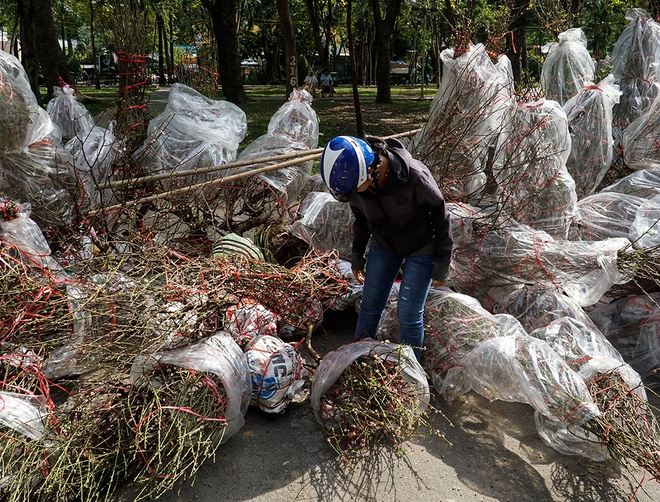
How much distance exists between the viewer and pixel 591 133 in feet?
13.0

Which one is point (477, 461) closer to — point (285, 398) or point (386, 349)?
point (386, 349)

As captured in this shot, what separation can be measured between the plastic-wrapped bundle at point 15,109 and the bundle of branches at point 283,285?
1487mm

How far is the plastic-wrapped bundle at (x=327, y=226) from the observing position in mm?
3695

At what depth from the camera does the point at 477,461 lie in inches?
99.1

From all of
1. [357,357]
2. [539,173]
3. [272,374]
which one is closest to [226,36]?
[539,173]

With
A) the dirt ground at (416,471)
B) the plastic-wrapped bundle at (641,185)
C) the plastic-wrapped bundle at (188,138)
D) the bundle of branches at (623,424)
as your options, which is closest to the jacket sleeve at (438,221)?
the dirt ground at (416,471)

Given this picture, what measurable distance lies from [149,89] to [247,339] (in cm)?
359

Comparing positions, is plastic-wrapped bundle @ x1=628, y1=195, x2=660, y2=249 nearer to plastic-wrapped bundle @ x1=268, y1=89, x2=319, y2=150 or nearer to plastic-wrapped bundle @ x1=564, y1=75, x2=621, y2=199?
plastic-wrapped bundle @ x1=564, y1=75, x2=621, y2=199

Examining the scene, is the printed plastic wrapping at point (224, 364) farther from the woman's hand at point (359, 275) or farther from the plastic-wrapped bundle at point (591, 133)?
the plastic-wrapped bundle at point (591, 133)

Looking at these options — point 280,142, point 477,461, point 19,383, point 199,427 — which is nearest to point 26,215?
point 19,383

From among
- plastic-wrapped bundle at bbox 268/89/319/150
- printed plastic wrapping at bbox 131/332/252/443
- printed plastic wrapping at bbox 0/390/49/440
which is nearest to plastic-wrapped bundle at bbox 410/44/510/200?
plastic-wrapped bundle at bbox 268/89/319/150

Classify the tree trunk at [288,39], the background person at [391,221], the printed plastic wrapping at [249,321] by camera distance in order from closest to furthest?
1. the background person at [391,221]
2. the printed plastic wrapping at [249,321]
3. the tree trunk at [288,39]

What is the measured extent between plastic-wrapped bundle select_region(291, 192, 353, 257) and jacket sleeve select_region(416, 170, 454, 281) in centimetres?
106

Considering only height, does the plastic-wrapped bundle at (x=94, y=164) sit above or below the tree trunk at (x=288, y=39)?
below
